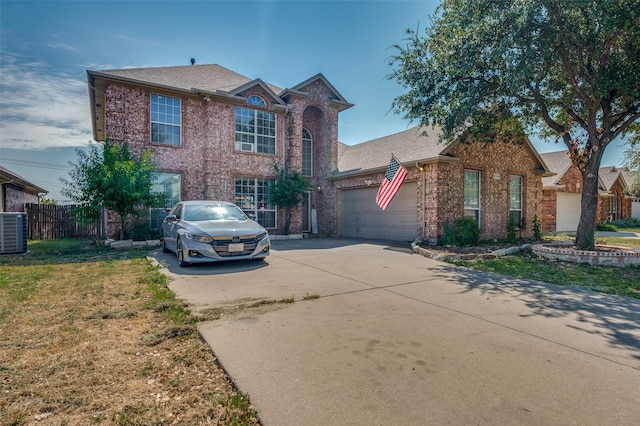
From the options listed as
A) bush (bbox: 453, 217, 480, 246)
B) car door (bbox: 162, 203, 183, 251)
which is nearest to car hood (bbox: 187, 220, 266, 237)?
car door (bbox: 162, 203, 183, 251)

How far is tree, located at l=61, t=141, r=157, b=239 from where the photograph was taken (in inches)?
438

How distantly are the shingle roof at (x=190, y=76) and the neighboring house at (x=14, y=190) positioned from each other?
25.4 ft

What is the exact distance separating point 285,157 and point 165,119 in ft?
18.6

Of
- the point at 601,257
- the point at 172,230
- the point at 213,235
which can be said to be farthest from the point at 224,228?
the point at 601,257

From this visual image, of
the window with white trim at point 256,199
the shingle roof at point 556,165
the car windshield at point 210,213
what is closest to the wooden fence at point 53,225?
the window with white trim at point 256,199

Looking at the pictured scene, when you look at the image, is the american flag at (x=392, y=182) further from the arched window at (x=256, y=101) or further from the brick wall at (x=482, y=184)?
the arched window at (x=256, y=101)

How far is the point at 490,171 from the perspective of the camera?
14430 mm

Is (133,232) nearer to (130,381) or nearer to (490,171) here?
(130,381)

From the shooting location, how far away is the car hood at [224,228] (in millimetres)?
7699

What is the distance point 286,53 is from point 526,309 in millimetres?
11347

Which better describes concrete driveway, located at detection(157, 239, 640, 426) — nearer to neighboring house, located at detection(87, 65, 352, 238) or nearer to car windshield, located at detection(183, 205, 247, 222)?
car windshield, located at detection(183, 205, 247, 222)

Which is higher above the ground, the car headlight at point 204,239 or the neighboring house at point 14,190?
the neighboring house at point 14,190

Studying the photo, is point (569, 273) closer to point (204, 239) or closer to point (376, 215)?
point (204, 239)

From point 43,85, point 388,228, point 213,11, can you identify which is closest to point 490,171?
point 388,228
